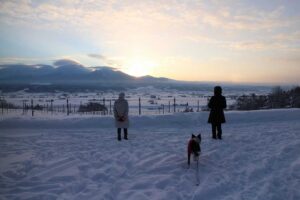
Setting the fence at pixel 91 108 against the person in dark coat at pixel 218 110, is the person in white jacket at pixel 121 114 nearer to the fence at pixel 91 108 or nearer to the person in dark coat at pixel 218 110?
the person in dark coat at pixel 218 110

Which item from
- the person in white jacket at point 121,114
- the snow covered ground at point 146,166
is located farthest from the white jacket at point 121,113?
the snow covered ground at point 146,166

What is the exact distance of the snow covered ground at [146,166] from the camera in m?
7.15

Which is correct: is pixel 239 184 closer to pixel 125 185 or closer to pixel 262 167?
pixel 262 167

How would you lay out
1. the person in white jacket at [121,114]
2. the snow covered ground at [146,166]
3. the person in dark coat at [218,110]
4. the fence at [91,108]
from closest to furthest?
the snow covered ground at [146,166]
the person in dark coat at [218,110]
the person in white jacket at [121,114]
the fence at [91,108]

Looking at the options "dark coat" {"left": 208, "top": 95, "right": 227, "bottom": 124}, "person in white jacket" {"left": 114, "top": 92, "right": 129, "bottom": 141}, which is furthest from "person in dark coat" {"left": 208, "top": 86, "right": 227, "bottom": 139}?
"person in white jacket" {"left": 114, "top": 92, "right": 129, "bottom": 141}

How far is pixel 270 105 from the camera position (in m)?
35.9

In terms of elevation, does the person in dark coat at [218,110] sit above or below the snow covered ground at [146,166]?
above

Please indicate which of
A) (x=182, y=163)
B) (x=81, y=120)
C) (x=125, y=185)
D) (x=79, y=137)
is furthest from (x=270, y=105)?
(x=125, y=185)

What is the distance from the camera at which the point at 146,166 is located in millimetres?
9070

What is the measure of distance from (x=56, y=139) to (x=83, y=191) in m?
7.20

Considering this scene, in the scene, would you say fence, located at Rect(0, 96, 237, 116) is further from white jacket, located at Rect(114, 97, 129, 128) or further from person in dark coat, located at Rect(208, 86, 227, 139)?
person in dark coat, located at Rect(208, 86, 227, 139)

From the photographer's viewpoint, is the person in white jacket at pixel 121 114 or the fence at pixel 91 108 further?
the fence at pixel 91 108

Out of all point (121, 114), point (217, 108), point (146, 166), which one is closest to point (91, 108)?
point (121, 114)

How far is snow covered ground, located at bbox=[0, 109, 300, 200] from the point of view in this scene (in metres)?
7.15
